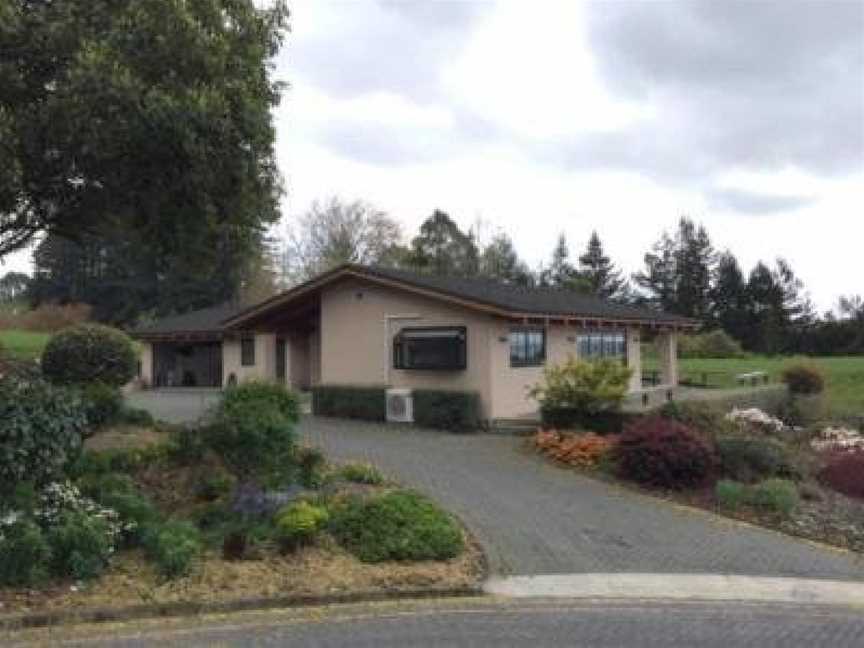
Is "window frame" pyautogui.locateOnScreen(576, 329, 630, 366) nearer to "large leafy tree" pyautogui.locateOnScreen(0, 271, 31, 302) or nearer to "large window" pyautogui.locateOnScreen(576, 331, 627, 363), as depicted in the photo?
"large window" pyautogui.locateOnScreen(576, 331, 627, 363)

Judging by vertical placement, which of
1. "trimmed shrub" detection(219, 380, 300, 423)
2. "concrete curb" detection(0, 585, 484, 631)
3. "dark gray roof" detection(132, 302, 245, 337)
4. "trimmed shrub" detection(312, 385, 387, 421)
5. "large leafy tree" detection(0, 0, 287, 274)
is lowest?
"concrete curb" detection(0, 585, 484, 631)

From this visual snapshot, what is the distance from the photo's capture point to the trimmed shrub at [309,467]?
47.6ft

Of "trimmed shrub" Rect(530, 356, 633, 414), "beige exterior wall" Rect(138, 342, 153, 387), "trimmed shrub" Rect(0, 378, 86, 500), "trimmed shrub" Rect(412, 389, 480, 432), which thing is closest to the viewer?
"trimmed shrub" Rect(0, 378, 86, 500)

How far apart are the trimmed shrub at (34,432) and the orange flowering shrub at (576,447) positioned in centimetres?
944

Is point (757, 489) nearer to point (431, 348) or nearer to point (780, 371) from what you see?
point (431, 348)

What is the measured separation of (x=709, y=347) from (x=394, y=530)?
192 ft

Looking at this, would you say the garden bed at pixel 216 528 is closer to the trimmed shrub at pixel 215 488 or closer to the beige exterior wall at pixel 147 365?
the trimmed shrub at pixel 215 488

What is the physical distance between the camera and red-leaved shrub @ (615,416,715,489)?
676 inches

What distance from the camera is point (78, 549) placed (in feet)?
34.1

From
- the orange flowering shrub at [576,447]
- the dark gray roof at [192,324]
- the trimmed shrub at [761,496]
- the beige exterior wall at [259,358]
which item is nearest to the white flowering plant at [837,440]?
the orange flowering shrub at [576,447]

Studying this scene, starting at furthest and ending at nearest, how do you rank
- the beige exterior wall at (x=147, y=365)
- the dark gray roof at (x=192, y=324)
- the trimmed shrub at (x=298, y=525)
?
the beige exterior wall at (x=147, y=365) → the dark gray roof at (x=192, y=324) → the trimmed shrub at (x=298, y=525)

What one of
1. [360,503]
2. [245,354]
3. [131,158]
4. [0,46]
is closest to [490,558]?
[360,503]

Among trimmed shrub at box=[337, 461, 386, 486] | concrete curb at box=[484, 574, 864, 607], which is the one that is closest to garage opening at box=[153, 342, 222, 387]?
trimmed shrub at box=[337, 461, 386, 486]

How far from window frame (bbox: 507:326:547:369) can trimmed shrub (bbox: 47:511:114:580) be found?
16325mm
